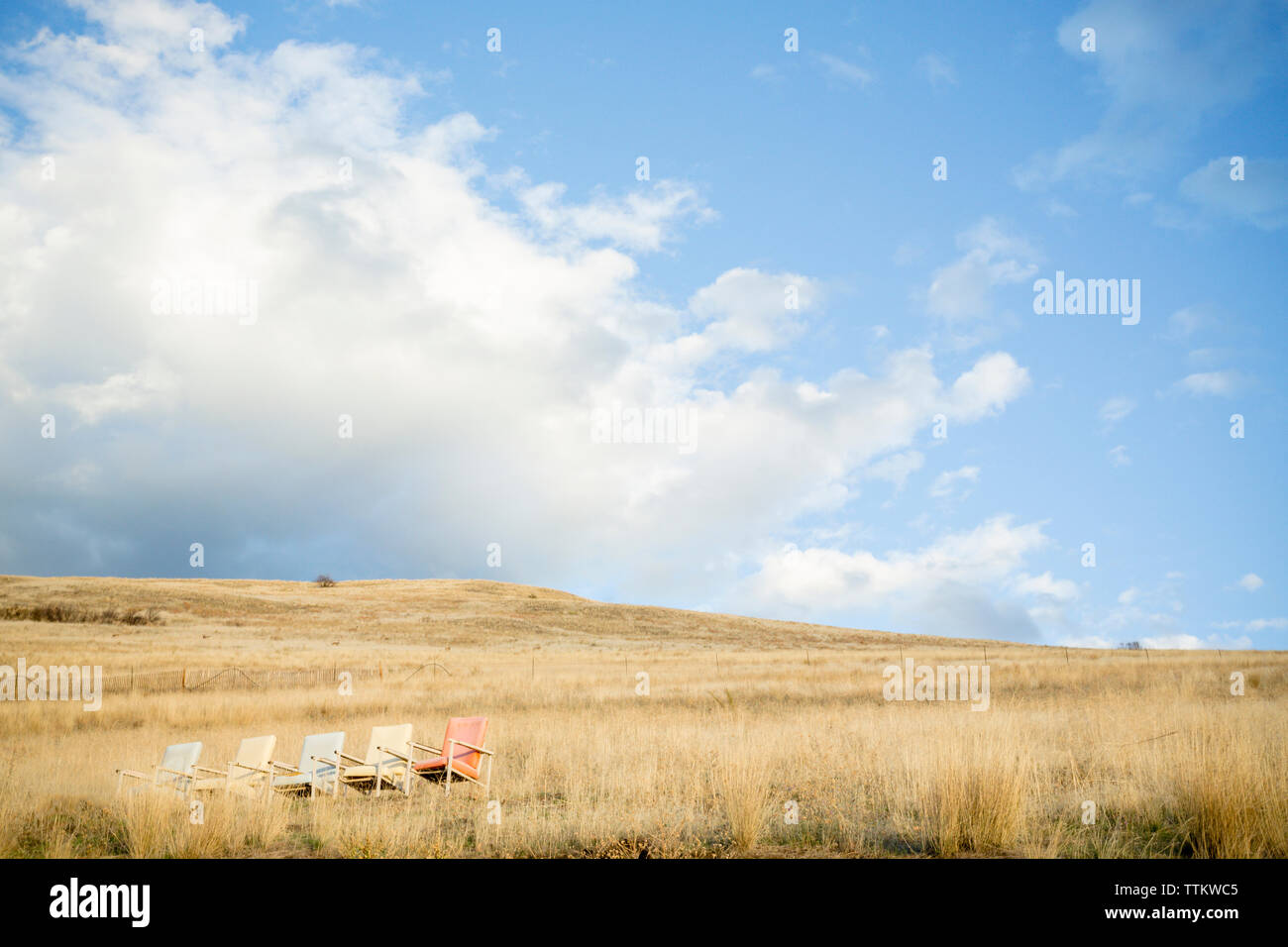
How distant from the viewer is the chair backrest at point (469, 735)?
9.95 meters

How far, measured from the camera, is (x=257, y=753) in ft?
31.0

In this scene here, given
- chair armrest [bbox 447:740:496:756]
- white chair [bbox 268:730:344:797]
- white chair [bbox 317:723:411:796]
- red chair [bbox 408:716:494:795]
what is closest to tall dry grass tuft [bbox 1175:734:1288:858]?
red chair [bbox 408:716:494:795]

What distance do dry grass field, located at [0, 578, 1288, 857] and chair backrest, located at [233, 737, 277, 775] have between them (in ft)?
3.84

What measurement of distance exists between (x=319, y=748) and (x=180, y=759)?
1.57 m

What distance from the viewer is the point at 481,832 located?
22.5 ft

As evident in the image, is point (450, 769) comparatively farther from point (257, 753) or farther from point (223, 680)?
point (223, 680)

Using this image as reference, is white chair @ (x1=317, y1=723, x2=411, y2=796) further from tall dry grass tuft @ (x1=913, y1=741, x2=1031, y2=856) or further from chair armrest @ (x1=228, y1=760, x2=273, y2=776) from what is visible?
tall dry grass tuft @ (x1=913, y1=741, x2=1031, y2=856)

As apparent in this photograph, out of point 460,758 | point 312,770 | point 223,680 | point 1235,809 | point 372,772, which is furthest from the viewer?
point 223,680

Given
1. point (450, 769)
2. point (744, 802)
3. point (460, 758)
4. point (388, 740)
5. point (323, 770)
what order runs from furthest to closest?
point (388, 740)
point (460, 758)
point (323, 770)
point (450, 769)
point (744, 802)

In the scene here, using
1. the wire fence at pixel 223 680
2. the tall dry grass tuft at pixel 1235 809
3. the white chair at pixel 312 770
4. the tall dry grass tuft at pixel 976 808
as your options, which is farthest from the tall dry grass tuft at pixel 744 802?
the wire fence at pixel 223 680

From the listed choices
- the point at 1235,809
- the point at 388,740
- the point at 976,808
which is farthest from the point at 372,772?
the point at 1235,809

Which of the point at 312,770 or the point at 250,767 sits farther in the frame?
the point at 312,770
